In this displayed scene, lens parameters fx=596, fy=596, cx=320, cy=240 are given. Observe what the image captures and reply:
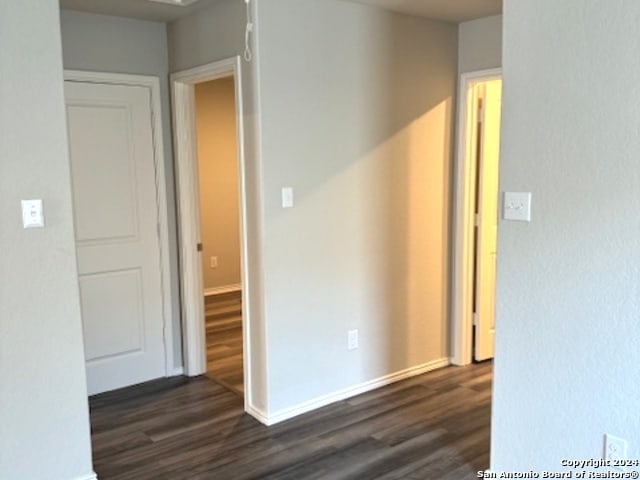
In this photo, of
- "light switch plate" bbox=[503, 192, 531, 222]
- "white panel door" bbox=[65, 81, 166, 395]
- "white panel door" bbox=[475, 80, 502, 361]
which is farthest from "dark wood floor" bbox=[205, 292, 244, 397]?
"light switch plate" bbox=[503, 192, 531, 222]

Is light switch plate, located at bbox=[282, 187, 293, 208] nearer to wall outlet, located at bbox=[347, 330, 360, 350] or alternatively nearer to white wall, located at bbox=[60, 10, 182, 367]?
wall outlet, located at bbox=[347, 330, 360, 350]

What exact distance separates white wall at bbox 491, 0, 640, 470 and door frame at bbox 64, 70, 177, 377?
7.60 ft

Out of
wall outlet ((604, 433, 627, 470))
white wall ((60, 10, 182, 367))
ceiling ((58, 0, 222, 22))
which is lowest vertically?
wall outlet ((604, 433, 627, 470))

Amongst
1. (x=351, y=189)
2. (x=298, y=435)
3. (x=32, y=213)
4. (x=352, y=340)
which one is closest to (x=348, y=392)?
(x=352, y=340)

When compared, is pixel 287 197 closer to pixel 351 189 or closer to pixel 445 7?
pixel 351 189

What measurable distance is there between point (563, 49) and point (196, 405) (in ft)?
9.10

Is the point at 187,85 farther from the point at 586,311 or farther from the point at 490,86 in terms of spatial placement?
the point at 586,311

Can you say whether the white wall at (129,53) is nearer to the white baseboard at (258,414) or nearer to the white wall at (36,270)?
the white baseboard at (258,414)

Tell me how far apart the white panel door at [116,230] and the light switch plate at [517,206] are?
2.37m

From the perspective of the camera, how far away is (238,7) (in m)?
3.15

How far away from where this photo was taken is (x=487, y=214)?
4.15 m

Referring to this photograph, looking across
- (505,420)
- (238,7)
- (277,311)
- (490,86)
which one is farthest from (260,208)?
(490,86)

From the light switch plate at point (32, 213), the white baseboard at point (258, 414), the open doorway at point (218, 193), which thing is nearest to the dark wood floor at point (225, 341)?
the open doorway at point (218, 193)

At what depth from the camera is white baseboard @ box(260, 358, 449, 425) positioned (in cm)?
335
